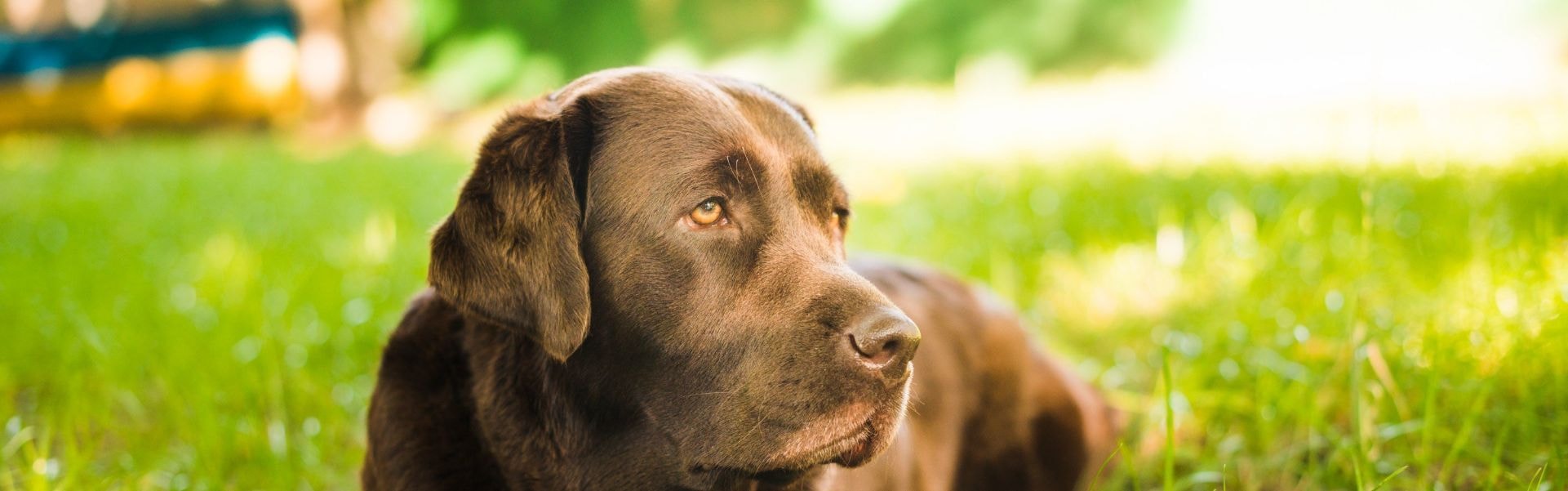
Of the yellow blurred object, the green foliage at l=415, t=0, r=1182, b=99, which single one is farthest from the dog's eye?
the yellow blurred object

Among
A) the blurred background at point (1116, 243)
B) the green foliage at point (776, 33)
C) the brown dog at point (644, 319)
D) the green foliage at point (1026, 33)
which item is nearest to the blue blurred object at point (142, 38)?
the blurred background at point (1116, 243)

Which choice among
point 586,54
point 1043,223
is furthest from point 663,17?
point 1043,223

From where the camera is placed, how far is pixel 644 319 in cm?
207

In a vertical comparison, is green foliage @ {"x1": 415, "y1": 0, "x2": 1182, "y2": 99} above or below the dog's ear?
below

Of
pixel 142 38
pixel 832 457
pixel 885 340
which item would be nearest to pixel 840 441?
pixel 832 457

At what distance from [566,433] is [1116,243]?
11.0ft

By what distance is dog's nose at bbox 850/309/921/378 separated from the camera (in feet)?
6.21

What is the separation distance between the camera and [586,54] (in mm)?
15727

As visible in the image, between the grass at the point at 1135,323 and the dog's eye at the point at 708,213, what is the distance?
3.08 feet

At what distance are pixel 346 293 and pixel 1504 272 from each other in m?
4.19

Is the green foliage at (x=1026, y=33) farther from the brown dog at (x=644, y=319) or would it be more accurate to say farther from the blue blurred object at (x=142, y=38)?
the brown dog at (x=644, y=319)

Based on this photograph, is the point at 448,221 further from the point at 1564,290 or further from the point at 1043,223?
the point at 1043,223

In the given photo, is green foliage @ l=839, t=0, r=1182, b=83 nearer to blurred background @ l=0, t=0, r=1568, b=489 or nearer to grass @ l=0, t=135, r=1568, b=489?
blurred background @ l=0, t=0, r=1568, b=489

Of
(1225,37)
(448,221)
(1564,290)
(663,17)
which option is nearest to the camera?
(448,221)
